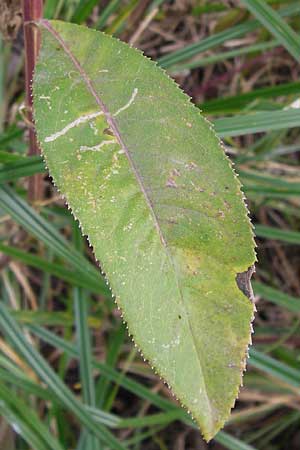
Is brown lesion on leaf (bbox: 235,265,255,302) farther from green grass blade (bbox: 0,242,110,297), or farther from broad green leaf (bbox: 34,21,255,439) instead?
green grass blade (bbox: 0,242,110,297)

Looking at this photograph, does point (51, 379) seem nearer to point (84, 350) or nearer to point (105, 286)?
point (84, 350)

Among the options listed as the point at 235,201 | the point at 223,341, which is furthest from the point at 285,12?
the point at 223,341

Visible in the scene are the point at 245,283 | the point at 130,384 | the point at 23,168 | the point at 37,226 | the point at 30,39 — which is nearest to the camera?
the point at 245,283

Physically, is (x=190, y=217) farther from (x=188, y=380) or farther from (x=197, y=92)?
(x=197, y=92)

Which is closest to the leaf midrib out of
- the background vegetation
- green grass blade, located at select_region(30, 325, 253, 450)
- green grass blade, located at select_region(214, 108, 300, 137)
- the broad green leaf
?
the broad green leaf

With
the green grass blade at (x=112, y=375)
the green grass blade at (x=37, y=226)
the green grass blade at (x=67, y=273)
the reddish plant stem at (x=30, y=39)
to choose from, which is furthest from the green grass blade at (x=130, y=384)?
the reddish plant stem at (x=30, y=39)

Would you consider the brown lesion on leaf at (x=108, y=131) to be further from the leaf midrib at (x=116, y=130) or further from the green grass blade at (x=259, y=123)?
the green grass blade at (x=259, y=123)

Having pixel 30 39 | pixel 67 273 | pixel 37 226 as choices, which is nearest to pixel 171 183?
pixel 30 39
